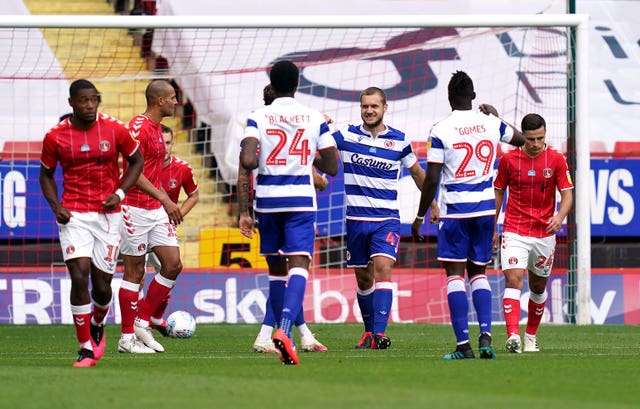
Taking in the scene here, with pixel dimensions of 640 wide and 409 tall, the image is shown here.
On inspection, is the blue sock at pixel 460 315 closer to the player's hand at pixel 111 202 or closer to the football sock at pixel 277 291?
the football sock at pixel 277 291

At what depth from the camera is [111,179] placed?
9398 mm

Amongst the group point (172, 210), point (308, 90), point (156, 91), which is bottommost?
point (172, 210)

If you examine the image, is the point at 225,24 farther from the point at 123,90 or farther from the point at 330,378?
the point at 330,378

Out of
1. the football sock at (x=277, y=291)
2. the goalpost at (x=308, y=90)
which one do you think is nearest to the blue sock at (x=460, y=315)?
the football sock at (x=277, y=291)

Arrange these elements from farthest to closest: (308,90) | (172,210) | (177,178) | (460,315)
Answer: (308,90) < (177,178) < (172,210) < (460,315)

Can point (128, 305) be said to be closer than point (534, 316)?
Yes

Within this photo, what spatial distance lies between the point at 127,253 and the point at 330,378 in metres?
3.62

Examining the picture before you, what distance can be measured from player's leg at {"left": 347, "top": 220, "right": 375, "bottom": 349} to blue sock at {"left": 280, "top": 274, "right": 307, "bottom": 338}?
2.49m

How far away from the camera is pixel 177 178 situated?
12914 mm

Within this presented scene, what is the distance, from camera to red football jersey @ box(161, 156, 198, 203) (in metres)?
12.9

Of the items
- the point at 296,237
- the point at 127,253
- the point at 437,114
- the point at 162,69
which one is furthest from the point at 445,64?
the point at 296,237

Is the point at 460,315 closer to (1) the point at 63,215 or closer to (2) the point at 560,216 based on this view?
(2) the point at 560,216

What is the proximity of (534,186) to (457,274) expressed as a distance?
5.47 feet

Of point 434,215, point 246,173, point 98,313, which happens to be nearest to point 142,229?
point 98,313
